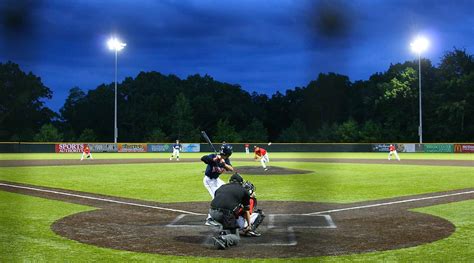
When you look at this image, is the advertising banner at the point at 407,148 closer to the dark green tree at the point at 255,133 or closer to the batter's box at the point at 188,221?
the dark green tree at the point at 255,133

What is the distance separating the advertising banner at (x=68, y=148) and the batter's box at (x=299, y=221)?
51.0 metres

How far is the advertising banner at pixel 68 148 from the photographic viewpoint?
193 feet

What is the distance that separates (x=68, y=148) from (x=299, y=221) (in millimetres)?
52347

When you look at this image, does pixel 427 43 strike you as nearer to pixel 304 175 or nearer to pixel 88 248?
pixel 304 175

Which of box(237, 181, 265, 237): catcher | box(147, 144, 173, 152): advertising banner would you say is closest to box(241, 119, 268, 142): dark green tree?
box(147, 144, 173, 152): advertising banner

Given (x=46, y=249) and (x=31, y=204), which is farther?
(x=31, y=204)

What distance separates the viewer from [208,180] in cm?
1171

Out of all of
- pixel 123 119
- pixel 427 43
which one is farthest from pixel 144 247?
pixel 123 119

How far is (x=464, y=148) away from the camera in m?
59.8

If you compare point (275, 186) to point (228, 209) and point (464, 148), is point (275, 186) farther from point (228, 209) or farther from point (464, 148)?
point (464, 148)

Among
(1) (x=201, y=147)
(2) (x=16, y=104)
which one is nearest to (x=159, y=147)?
(1) (x=201, y=147)

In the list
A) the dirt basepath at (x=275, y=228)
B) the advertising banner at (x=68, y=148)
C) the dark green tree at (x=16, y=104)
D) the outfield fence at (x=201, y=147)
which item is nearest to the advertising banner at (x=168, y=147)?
the outfield fence at (x=201, y=147)

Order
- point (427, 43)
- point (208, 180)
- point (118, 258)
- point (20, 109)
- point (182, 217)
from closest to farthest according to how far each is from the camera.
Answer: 1. point (20, 109)
2. point (118, 258)
3. point (208, 180)
4. point (182, 217)
5. point (427, 43)

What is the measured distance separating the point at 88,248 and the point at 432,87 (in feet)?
268
